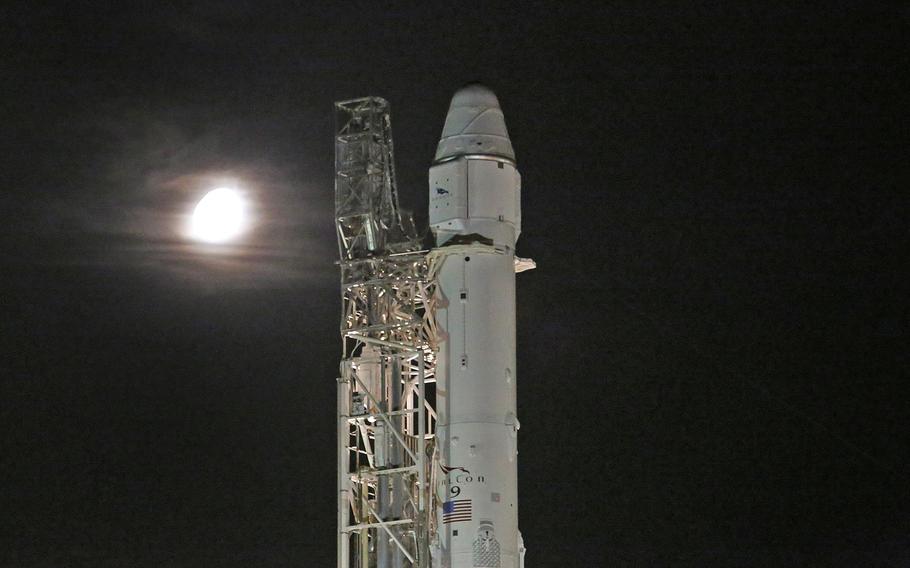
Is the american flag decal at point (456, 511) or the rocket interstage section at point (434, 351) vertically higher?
the rocket interstage section at point (434, 351)

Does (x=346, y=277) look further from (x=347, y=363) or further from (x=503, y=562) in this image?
(x=503, y=562)

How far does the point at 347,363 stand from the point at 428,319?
2.46 metres

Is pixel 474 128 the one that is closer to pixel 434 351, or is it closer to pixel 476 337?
pixel 476 337

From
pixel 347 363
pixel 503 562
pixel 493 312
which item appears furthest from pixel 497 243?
pixel 503 562

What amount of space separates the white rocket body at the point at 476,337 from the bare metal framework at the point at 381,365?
33.5 inches

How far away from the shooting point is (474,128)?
46094 millimetres

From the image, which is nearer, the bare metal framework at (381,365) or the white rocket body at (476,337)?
the white rocket body at (476,337)

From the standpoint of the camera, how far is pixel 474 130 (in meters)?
46.1

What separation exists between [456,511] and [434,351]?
4.27 meters

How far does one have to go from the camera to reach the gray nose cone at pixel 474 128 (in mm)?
45844

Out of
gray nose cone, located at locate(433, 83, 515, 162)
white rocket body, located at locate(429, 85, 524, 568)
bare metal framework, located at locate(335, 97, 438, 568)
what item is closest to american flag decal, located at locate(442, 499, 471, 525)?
white rocket body, located at locate(429, 85, 524, 568)

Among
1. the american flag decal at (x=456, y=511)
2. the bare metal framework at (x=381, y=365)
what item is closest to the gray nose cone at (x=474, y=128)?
the bare metal framework at (x=381, y=365)

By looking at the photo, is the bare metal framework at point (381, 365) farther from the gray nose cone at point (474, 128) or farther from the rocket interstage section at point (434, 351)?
the gray nose cone at point (474, 128)

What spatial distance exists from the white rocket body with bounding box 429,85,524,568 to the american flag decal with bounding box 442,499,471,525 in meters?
0.02
